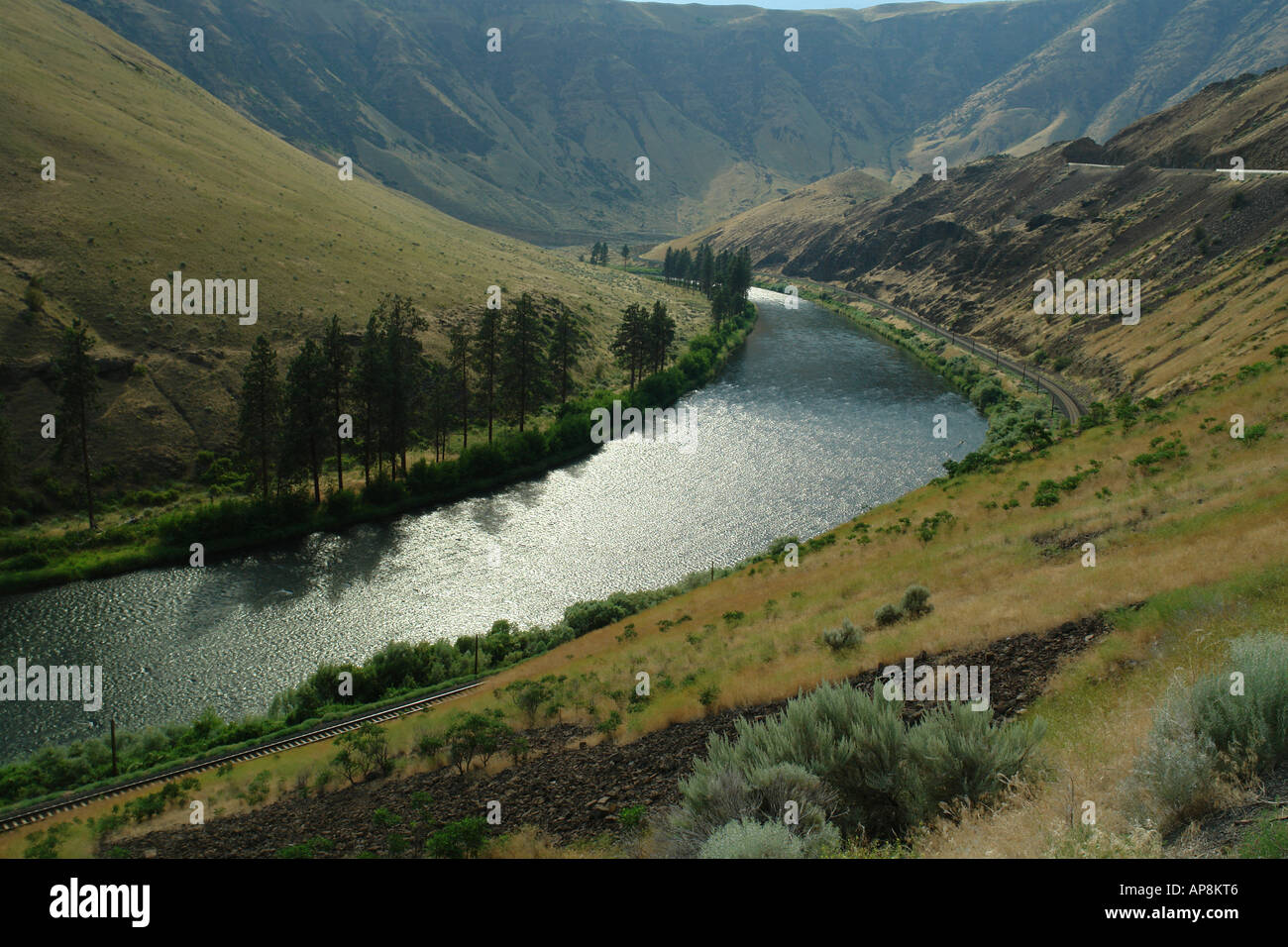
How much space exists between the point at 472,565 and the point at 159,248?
5703 cm

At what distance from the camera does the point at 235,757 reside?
1216 inches

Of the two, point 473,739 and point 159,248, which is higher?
point 159,248

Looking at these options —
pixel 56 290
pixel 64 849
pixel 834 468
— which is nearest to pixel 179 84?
pixel 56 290

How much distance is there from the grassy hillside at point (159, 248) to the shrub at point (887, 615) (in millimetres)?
56269

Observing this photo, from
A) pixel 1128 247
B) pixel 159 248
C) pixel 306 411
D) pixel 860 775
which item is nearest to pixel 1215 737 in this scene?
pixel 860 775

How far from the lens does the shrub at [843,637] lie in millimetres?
24094

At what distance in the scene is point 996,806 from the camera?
1221cm

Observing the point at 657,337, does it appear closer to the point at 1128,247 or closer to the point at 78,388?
the point at 78,388

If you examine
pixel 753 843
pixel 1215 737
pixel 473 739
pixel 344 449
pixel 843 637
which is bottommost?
pixel 473 739

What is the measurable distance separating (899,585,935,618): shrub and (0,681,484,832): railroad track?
826 inches

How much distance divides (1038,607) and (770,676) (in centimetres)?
785

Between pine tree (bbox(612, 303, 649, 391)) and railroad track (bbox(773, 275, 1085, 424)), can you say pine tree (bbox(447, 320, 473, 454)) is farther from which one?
railroad track (bbox(773, 275, 1085, 424))

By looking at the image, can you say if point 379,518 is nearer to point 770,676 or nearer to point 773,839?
point 770,676

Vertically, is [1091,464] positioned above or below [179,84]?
below
